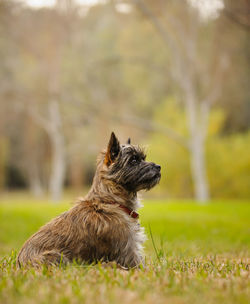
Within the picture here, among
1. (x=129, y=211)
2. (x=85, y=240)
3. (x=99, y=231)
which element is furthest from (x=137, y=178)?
(x=85, y=240)

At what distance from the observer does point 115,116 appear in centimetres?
2742

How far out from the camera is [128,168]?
215 inches

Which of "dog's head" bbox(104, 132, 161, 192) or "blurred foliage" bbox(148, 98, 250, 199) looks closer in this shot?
"dog's head" bbox(104, 132, 161, 192)

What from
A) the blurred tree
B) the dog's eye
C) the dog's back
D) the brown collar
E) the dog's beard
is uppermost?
the blurred tree

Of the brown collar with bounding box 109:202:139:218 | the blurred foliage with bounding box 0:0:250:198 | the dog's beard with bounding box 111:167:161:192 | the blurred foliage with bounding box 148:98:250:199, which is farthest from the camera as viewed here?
the blurred foliage with bounding box 148:98:250:199

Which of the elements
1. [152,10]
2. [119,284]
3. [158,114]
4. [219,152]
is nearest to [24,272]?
[119,284]

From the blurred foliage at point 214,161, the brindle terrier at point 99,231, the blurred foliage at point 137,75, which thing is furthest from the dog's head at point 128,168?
the blurred foliage at point 214,161

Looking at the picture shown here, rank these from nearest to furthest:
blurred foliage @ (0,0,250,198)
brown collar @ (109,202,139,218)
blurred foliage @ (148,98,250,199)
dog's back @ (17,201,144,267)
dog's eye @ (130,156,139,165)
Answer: dog's back @ (17,201,144,267), brown collar @ (109,202,139,218), dog's eye @ (130,156,139,165), blurred foliage @ (0,0,250,198), blurred foliage @ (148,98,250,199)

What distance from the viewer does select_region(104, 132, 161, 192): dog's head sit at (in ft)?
17.7

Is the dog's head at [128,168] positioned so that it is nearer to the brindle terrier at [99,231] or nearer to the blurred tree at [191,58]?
the brindle terrier at [99,231]

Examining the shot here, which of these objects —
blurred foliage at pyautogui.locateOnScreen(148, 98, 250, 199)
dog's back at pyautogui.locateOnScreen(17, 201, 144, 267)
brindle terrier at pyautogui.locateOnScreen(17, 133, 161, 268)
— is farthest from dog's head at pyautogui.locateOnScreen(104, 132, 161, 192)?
blurred foliage at pyautogui.locateOnScreen(148, 98, 250, 199)

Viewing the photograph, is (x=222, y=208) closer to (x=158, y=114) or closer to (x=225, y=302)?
(x=225, y=302)

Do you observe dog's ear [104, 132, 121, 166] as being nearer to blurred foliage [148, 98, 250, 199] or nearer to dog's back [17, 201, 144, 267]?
dog's back [17, 201, 144, 267]

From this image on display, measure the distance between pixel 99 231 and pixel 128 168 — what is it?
108cm
